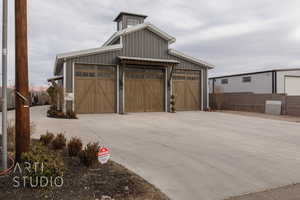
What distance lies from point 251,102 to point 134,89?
31.6 ft

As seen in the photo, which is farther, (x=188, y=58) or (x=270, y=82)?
(x=270, y=82)

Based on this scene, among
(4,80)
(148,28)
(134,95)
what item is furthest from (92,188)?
(148,28)

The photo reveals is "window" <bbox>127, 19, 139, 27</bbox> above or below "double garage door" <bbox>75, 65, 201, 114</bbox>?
above

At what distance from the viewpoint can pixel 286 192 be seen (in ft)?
11.1

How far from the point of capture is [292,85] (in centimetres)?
2111

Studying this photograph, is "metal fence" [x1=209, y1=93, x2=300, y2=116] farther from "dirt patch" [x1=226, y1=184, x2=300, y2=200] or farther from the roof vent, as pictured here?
"dirt patch" [x1=226, y1=184, x2=300, y2=200]

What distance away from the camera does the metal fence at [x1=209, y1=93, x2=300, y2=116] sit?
15.1 m

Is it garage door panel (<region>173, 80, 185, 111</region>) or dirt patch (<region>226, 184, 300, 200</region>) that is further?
garage door panel (<region>173, 80, 185, 111</region>)

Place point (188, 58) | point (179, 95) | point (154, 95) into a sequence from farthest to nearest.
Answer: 1. point (179, 95)
2. point (188, 58)
3. point (154, 95)

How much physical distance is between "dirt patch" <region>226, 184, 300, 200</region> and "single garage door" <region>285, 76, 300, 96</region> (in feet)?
66.8

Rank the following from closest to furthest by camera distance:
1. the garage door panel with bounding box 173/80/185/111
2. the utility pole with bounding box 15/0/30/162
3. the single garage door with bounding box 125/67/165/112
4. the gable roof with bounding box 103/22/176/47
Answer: the utility pole with bounding box 15/0/30/162, the gable roof with bounding box 103/22/176/47, the single garage door with bounding box 125/67/165/112, the garage door panel with bounding box 173/80/185/111

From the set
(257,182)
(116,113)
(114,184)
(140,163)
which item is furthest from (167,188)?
(116,113)

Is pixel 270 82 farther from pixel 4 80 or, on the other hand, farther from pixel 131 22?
pixel 4 80

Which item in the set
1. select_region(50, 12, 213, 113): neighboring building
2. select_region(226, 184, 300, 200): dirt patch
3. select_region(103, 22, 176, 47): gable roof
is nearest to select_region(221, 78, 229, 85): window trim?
select_region(50, 12, 213, 113): neighboring building
